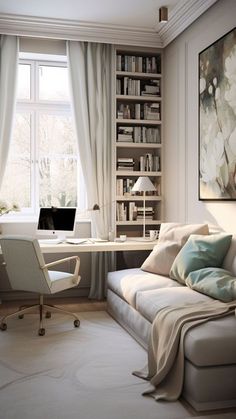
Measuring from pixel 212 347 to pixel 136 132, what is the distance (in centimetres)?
335

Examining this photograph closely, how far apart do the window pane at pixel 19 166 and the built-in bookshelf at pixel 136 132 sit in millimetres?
1063

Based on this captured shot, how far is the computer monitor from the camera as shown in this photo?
4.77 meters

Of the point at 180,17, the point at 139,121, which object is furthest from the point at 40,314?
the point at 180,17

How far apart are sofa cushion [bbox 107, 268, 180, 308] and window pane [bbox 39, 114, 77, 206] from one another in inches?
57.9

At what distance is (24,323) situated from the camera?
4.20m

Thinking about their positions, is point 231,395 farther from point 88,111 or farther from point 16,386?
point 88,111

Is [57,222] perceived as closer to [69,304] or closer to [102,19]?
[69,304]

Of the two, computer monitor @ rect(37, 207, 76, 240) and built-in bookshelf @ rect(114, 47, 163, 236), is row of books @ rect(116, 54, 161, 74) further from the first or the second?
computer monitor @ rect(37, 207, 76, 240)

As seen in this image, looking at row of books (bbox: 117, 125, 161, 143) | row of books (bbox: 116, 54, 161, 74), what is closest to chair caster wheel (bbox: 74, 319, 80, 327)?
row of books (bbox: 117, 125, 161, 143)

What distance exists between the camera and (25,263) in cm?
383

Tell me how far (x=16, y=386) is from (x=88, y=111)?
3.28 meters

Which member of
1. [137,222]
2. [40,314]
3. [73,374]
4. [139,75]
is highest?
[139,75]

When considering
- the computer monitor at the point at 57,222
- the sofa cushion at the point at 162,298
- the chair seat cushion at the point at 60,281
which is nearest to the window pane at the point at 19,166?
the computer monitor at the point at 57,222

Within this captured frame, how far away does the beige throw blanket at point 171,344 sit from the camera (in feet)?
8.73
